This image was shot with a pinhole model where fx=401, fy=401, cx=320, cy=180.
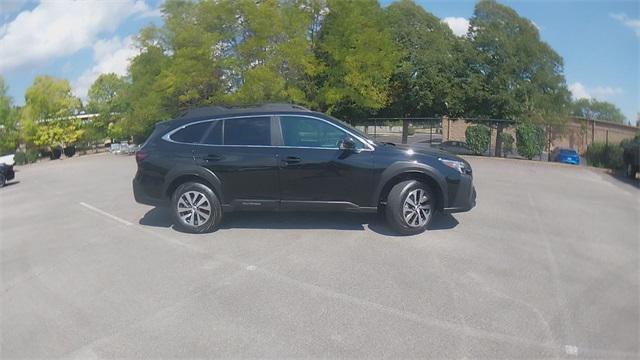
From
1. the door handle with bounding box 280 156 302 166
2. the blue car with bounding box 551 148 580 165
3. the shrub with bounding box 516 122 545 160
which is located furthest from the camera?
the blue car with bounding box 551 148 580 165

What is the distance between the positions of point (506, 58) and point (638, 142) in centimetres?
2175

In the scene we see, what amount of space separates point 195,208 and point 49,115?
49.5 metres

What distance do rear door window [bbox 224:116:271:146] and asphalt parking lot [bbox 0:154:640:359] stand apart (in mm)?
1288

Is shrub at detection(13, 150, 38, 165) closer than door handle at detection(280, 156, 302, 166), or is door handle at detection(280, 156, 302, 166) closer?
door handle at detection(280, 156, 302, 166)

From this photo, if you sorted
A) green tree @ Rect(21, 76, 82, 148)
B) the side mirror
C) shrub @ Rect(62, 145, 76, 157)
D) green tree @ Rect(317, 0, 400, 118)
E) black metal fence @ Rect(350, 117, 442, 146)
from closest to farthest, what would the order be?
the side mirror < black metal fence @ Rect(350, 117, 442, 146) < green tree @ Rect(317, 0, 400, 118) < green tree @ Rect(21, 76, 82, 148) < shrub @ Rect(62, 145, 76, 157)

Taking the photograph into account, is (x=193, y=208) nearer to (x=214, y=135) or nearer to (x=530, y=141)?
(x=214, y=135)

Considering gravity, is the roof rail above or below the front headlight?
above

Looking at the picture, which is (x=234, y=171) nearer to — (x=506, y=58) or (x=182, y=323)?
(x=182, y=323)

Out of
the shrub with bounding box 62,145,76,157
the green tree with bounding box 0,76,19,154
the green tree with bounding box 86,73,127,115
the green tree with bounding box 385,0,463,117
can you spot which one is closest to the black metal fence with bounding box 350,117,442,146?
the green tree with bounding box 385,0,463,117

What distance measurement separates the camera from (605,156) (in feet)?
49.8

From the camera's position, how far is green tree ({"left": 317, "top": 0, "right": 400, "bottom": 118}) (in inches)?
886

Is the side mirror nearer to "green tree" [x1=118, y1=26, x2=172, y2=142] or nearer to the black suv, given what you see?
the black suv

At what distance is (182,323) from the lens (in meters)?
3.50

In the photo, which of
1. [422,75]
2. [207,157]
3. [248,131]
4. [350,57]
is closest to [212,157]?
[207,157]
